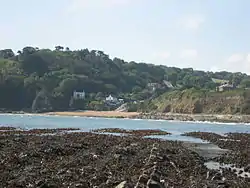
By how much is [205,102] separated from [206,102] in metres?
0.35

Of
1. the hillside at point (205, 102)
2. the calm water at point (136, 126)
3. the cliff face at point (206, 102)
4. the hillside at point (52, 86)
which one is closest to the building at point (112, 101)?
the hillside at point (52, 86)

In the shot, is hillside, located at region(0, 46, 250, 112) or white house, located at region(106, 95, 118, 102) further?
white house, located at region(106, 95, 118, 102)

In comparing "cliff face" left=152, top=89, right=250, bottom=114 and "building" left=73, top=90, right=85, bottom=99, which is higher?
"building" left=73, top=90, right=85, bottom=99

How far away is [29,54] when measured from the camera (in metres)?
196

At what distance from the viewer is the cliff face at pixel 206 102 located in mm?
125975

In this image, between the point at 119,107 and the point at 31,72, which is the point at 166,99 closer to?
the point at 119,107

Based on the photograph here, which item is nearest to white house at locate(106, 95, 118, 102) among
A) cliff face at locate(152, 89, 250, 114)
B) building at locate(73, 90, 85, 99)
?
building at locate(73, 90, 85, 99)

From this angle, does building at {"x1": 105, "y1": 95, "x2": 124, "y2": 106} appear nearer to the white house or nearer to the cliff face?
the white house

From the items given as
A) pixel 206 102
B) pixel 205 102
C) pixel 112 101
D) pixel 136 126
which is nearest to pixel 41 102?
pixel 112 101

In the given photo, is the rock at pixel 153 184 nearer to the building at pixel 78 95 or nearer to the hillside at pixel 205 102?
the hillside at pixel 205 102

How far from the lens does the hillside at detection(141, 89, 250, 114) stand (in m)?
126

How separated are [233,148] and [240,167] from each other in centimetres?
1273

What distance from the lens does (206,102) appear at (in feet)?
443

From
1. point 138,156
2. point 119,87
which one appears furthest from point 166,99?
point 138,156
